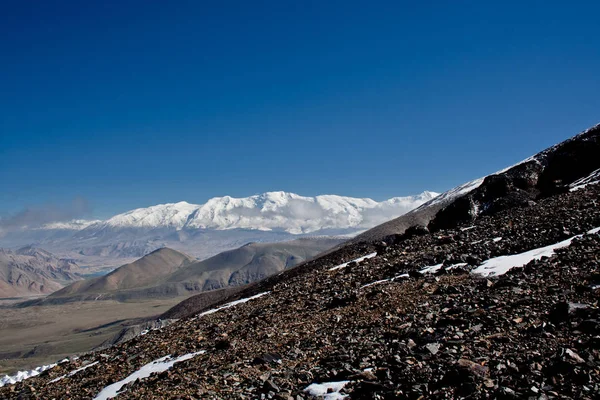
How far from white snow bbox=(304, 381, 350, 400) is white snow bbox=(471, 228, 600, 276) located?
9901 millimetres

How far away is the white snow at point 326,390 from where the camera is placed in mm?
8403

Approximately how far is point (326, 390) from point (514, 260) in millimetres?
12045

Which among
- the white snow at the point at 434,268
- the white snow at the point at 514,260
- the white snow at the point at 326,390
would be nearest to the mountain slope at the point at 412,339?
the white snow at the point at 326,390

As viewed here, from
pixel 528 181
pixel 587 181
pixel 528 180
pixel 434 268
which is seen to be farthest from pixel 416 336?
pixel 528 180

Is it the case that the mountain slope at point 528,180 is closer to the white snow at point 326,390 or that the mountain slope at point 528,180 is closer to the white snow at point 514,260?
the white snow at point 514,260

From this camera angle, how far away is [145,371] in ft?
47.4

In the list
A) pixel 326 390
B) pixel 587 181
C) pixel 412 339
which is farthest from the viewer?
pixel 587 181

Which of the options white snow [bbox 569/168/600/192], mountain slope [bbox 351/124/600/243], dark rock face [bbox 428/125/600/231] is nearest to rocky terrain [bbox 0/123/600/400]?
white snow [bbox 569/168/600/192]

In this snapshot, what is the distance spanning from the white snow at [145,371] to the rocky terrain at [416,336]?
0.07 metres

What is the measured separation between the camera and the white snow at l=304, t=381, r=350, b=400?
8403 mm

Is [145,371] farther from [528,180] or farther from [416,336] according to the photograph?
[528,180]

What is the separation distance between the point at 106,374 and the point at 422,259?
16.1 metres

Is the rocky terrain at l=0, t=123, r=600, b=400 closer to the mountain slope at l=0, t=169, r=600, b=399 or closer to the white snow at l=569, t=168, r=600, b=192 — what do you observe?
the mountain slope at l=0, t=169, r=600, b=399

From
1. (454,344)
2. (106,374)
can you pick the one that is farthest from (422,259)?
(106,374)
